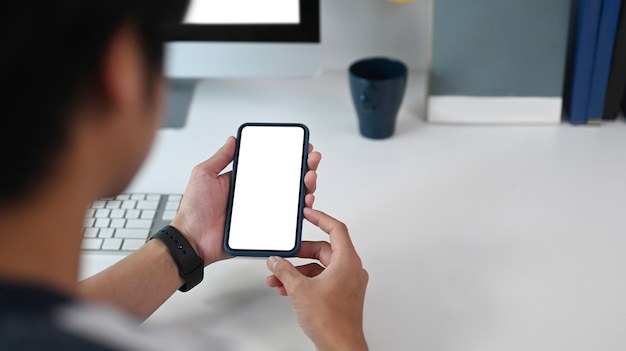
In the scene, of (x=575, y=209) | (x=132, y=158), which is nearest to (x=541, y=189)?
(x=575, y=209)

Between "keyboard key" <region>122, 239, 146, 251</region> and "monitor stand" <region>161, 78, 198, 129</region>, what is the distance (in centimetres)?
24

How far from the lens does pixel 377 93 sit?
1078 millimetres

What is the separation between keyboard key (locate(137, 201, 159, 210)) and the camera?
98 centimetres

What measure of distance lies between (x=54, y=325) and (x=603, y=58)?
91 cm

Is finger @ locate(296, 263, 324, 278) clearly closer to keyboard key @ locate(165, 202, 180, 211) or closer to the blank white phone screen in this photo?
the blank white phone screen

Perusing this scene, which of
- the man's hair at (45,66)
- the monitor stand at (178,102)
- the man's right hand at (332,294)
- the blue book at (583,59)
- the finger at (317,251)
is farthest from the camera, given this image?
the monitor stand at (178,102)

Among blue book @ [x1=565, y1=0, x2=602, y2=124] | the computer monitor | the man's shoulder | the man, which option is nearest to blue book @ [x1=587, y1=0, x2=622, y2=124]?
blue book @ [x1=565, y1=0, x2=602, y2=124]

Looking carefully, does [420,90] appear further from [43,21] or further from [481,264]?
[43,21]

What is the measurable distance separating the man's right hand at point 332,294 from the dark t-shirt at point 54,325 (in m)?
0.39

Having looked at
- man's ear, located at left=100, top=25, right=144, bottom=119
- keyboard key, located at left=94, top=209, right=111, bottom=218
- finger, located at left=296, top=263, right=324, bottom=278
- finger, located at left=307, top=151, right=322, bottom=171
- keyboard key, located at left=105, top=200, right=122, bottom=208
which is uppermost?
man's ear, located at left=100, top=25, right=144, bottom=119

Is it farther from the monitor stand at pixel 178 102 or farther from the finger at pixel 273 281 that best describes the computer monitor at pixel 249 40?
the finger at pixel 273 281

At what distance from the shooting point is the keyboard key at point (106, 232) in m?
0.94

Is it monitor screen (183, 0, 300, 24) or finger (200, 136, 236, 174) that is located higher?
monitor screen (183, 0, 300, 24)

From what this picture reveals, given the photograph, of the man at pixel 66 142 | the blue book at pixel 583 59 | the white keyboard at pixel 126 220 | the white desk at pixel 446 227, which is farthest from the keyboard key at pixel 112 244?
the blue book at pixel 583 59
